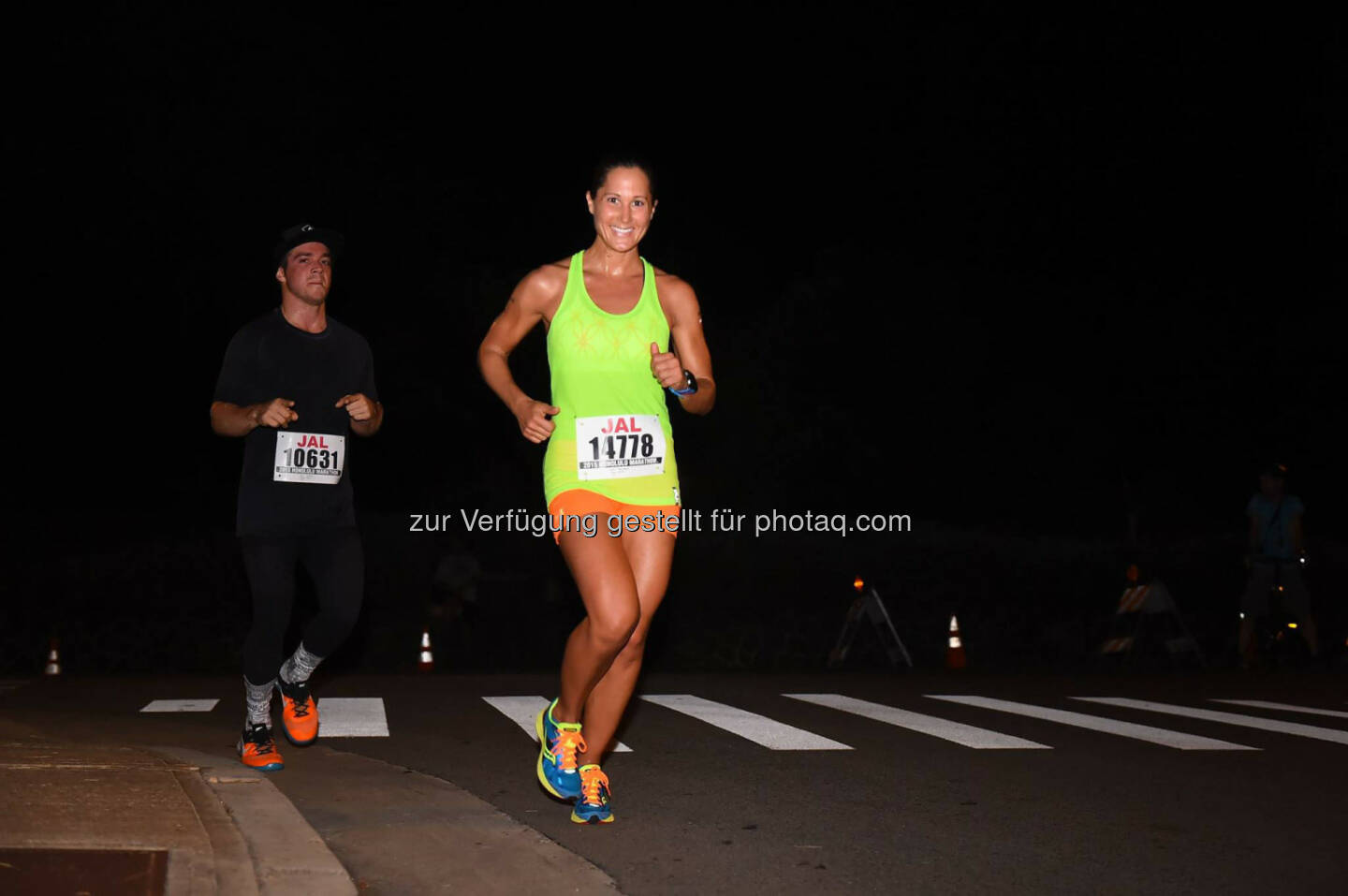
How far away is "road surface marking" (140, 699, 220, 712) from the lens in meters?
11.1

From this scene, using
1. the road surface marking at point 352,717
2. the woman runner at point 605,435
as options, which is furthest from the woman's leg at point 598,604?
the road surface marking at point 352,717

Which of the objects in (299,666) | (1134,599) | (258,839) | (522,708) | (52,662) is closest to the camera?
(258,839)

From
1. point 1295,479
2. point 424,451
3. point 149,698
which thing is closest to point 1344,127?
point 1295,479

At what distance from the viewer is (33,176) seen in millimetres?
28656

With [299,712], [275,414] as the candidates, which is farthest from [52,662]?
[275,414]

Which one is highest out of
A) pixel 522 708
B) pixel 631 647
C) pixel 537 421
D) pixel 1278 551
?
pixel 537 421

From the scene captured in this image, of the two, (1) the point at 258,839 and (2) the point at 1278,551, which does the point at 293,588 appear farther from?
(2) the point at 1278,551

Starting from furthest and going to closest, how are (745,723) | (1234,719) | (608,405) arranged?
(1234,719) → (745,723) → (608,405)

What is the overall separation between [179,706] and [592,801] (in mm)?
6084

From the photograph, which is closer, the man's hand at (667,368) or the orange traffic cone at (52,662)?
the man's hand at (667,368)

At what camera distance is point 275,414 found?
7207mm

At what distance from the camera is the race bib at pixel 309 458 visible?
7.50m

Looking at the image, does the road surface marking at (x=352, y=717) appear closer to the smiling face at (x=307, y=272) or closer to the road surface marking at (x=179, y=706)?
the road surface marking at (x=179, y=706)

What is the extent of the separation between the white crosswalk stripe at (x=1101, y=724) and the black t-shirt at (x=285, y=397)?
4.54 m
